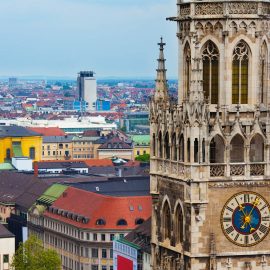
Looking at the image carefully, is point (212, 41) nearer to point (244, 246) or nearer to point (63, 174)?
point (244, 246)

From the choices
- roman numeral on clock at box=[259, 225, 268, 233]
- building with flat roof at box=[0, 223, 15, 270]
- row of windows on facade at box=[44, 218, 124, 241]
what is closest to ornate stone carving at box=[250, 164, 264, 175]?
roman numeral on clock at box=[259, 225, 268, 233]

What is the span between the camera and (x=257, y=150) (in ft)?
150

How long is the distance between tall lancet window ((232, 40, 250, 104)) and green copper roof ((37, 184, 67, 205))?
10921cm

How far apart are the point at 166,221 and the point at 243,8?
680cm

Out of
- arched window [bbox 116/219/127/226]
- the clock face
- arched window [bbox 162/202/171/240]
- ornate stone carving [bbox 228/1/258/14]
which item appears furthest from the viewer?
arched window [bbox 116/219/127/226]

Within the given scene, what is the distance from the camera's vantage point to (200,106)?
44656mm

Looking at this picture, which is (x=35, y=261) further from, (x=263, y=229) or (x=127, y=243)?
(x=263, y=229)

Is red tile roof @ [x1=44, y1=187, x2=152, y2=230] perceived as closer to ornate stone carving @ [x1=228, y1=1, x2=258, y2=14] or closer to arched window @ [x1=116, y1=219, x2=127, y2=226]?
arched window @ [x1=116, y1=219, x2=127, y2=226]

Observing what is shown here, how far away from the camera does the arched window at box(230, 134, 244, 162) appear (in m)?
45.4

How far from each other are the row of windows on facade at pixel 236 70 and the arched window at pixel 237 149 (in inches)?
43.3

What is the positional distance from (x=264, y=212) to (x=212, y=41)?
5120mm

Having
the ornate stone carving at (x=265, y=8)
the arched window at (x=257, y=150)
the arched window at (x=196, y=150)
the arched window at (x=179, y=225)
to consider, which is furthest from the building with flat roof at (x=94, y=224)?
the arched window at (x=196, y=150)

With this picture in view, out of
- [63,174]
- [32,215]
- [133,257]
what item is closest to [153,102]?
[133,257]

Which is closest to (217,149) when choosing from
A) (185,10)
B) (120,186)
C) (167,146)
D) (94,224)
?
(167,146)
